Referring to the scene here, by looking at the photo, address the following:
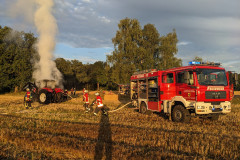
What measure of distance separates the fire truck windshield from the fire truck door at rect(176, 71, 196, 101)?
0.38 m

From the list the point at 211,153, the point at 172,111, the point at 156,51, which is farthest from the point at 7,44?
the point at 211,153

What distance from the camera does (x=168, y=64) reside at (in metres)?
40.4

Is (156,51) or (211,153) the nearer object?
(211,153)

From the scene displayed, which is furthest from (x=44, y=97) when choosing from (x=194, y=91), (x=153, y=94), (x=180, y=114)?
(x=194, y=91)

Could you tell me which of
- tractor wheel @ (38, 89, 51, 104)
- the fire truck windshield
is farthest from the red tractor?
the fire truck windshield

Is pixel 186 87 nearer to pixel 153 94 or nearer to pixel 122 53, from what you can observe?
pixel 153 94

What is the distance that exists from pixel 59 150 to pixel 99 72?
5560cm

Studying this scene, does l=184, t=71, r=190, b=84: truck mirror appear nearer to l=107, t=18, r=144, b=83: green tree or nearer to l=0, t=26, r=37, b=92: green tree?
l=107, t=18, r=144, b=83: green tree

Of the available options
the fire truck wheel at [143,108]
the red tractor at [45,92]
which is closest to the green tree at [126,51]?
the red tractor at [45,92]

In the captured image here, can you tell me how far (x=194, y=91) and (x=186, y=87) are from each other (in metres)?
0.61

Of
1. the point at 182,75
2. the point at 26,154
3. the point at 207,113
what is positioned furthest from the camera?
the point at 182,75

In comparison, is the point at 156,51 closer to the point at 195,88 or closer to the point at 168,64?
the point at 168,64

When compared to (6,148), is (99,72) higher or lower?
higher

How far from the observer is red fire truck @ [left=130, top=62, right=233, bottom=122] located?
9914mm
